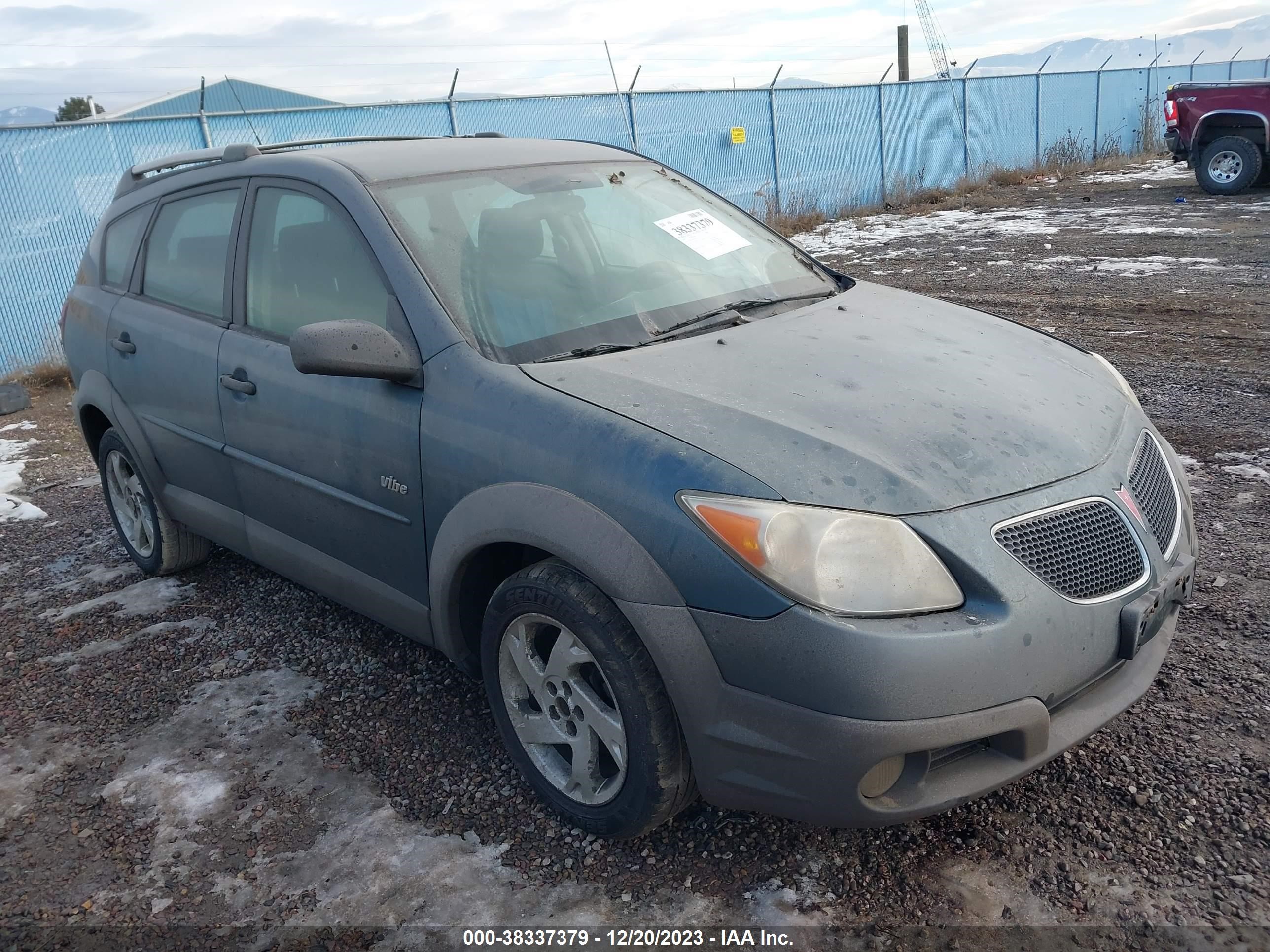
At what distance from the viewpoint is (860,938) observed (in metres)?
2.17

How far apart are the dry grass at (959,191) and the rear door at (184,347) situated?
12475 mm

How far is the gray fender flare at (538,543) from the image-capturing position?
7.20ft

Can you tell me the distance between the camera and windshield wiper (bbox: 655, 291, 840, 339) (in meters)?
2.95

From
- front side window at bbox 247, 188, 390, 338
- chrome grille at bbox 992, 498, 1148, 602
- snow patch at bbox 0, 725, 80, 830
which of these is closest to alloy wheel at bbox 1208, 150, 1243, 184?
chrome grille at bbox 992, 498, 1148, 602

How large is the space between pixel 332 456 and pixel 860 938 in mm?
1960

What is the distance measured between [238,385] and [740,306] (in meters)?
1.69

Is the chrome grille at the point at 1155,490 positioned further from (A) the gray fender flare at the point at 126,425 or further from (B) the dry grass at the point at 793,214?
(B) the dry grass at the point at 793,214

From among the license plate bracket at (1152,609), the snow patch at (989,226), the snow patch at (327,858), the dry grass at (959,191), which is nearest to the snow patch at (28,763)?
the snow patch at (327,858)

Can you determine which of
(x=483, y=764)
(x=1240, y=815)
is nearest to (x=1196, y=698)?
(x=1240, y=815)

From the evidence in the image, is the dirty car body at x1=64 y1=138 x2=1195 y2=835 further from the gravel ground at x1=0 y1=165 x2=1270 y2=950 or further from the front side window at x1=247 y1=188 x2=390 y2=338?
the gravel ground at x1=0 y1=165 x2=1270 y2=950

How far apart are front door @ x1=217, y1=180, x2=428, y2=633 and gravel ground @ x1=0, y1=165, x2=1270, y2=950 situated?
46 cm

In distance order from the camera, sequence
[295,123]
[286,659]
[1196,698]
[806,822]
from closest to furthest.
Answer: [806,822], [1196,698], [286,659], [295,123]

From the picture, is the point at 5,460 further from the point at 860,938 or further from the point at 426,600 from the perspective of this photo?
the point at 860,938

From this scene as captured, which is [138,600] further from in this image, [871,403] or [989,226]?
[989,226]
